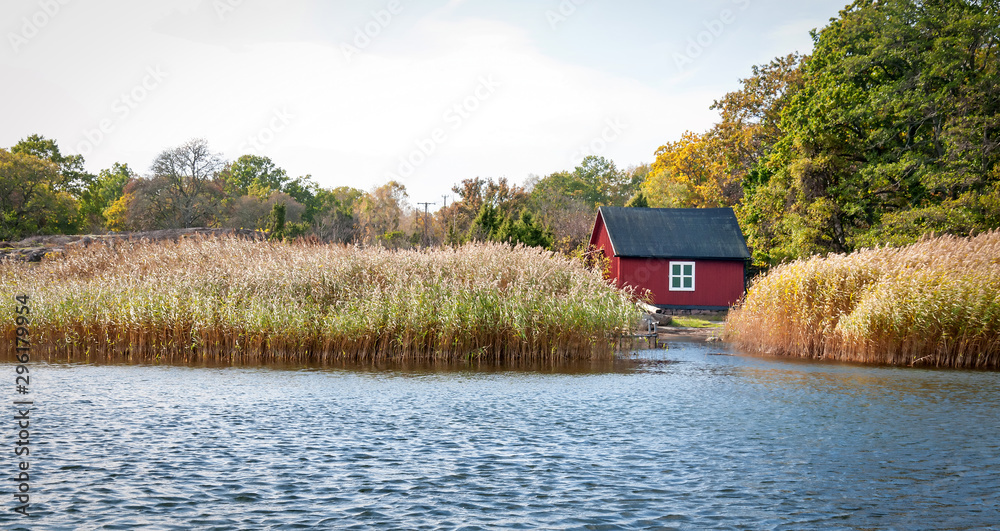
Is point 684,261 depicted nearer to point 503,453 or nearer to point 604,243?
point 604,243

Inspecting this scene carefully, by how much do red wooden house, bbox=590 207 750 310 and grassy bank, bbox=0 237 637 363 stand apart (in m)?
21.7

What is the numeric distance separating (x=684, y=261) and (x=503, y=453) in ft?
112

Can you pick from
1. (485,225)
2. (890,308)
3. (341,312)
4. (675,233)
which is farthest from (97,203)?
(890,308)

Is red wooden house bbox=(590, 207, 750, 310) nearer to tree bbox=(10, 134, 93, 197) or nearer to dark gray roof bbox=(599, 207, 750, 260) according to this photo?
dark gray roof bbox=(599, 207, 750, 260)

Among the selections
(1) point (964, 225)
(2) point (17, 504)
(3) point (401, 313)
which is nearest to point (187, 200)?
(3) point (401, 313)

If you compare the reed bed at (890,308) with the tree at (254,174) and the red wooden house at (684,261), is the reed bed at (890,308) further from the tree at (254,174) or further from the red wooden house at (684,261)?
the tree at (254,174)

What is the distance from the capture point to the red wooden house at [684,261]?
4153 cm

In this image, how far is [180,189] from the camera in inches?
2483

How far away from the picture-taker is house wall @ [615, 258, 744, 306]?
41531 mm

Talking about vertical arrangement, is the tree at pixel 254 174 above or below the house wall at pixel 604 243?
above

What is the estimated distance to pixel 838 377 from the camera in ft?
54.4

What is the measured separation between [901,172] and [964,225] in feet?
12.9

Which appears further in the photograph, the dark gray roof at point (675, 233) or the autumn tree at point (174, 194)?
the autumn tree at point (174, 194)

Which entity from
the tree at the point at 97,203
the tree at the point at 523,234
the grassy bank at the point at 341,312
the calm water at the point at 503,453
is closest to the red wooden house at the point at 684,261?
the tree at the point at 523,234
